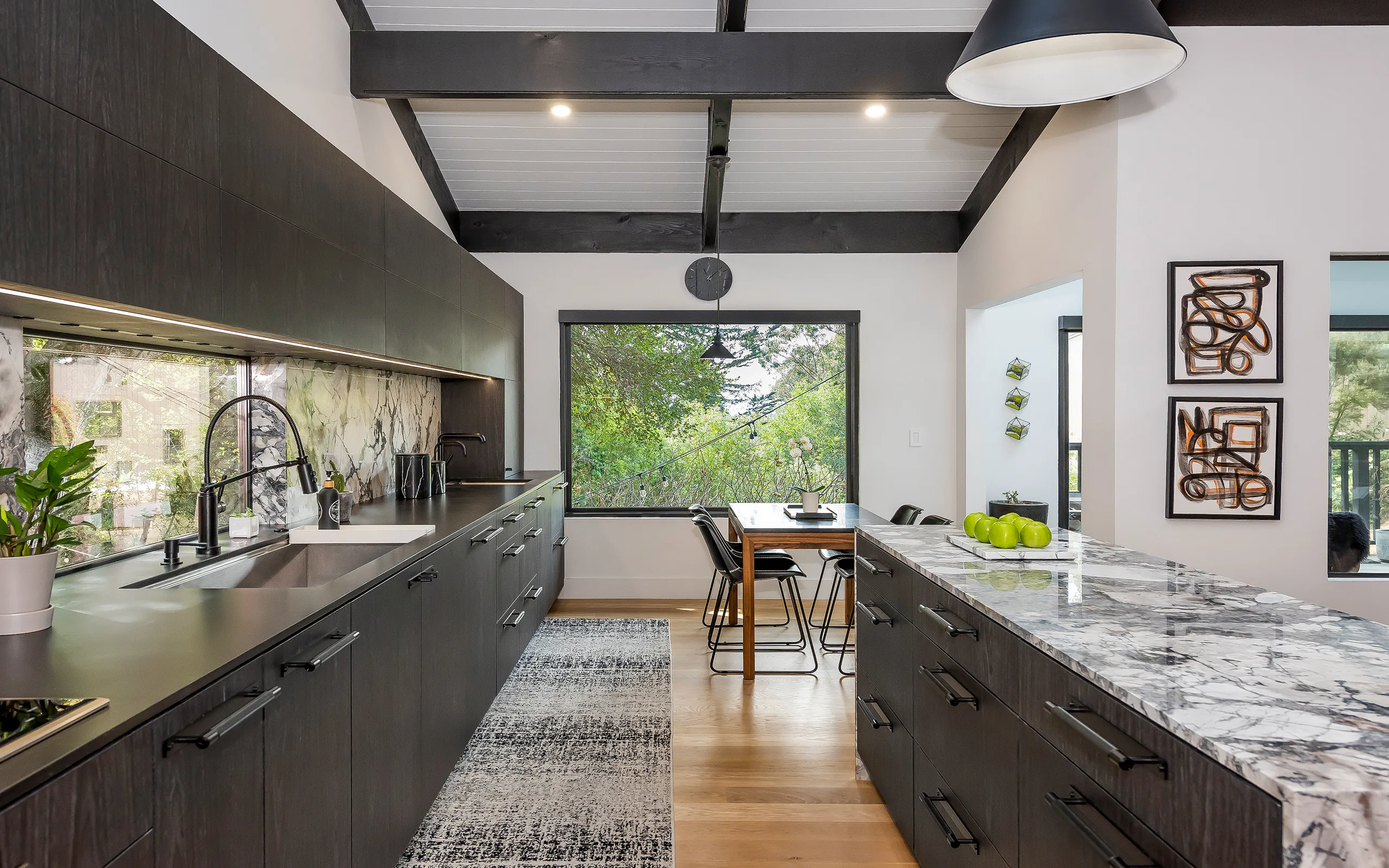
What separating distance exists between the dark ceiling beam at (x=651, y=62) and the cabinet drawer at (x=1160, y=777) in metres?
2.99

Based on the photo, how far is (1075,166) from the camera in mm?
3764

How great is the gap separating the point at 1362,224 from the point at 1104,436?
136 cm

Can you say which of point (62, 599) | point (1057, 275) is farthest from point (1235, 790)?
point (1057, 275)

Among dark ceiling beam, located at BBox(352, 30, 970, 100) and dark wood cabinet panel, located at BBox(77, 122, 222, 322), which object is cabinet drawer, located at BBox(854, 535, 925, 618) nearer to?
dark wood cabinet panel, located at BBox(77, 122, 222, 322)

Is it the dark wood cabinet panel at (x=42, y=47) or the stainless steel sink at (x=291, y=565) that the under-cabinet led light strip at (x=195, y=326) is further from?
the stainless steel sink at (x=291, y=565)

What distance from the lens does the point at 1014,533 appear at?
7.42ft

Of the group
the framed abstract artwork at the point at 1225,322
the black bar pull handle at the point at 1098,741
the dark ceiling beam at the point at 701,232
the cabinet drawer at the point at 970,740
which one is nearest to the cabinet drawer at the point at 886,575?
the cabinet drawer at the point at 970,740

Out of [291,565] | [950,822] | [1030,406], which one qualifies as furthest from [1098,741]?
[1030,406]

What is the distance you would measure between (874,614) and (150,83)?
2357 millimetres

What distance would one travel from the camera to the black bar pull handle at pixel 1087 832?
1.12 meters

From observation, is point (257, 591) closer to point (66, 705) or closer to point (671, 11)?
point (66, 705)

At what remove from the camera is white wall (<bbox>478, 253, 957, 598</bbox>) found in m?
5.48

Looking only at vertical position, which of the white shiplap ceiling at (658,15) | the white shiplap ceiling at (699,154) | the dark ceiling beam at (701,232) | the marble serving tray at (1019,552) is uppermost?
the white shiplap ceiling at (658,15)

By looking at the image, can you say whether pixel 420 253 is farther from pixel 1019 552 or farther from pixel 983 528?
pixel 1019 552
